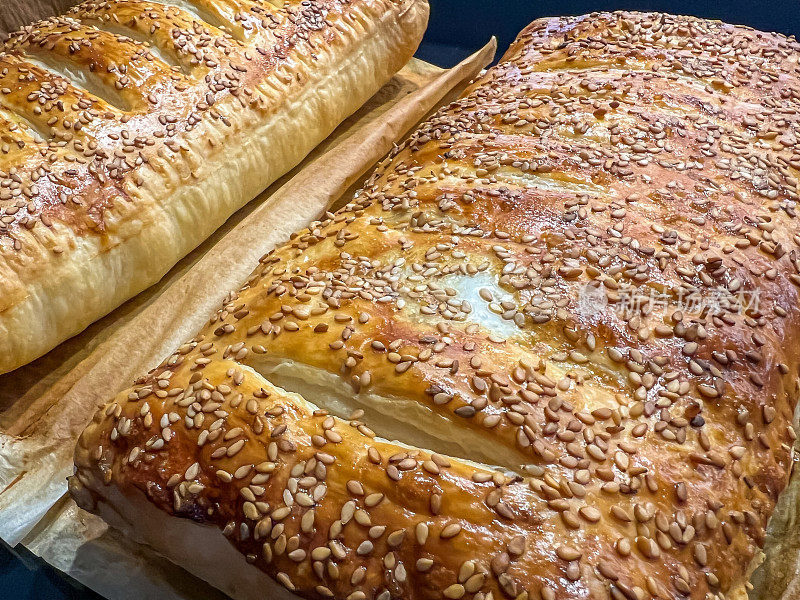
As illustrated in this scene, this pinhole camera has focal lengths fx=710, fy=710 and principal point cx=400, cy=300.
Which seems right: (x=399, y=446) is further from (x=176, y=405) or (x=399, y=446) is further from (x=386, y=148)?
(x=386, y=148)

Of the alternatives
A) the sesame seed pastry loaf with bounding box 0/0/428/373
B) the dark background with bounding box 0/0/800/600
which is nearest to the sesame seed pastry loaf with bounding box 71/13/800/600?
the sesame seed pastry loaf with bounding box 0/0/428/373

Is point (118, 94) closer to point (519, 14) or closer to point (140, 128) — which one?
point (140, 128)

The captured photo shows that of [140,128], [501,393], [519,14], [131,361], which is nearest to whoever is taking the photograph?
[501,393]

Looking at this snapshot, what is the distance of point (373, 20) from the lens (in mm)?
3604

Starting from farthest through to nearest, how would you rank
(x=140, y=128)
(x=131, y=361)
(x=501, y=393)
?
(x=140, y=128), (x=131, y=361), (x=501, y=393)

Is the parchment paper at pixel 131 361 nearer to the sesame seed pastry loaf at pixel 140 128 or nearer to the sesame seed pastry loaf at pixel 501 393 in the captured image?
the sesame seed pastry loaf at pixel 140 128

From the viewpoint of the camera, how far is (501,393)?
1691 millimetres

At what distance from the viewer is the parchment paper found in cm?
201

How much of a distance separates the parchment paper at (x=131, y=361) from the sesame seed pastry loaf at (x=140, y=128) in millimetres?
107

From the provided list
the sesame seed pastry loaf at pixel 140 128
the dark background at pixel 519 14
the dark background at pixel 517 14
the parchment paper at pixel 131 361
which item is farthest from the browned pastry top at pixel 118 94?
the dark background at pixel 519 14

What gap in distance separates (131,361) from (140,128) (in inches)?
35.9

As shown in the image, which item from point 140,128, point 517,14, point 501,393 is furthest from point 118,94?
point 517,14

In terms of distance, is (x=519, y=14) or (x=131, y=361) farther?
(x=519, y=14)

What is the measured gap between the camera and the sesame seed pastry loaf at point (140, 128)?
2.47 meters
